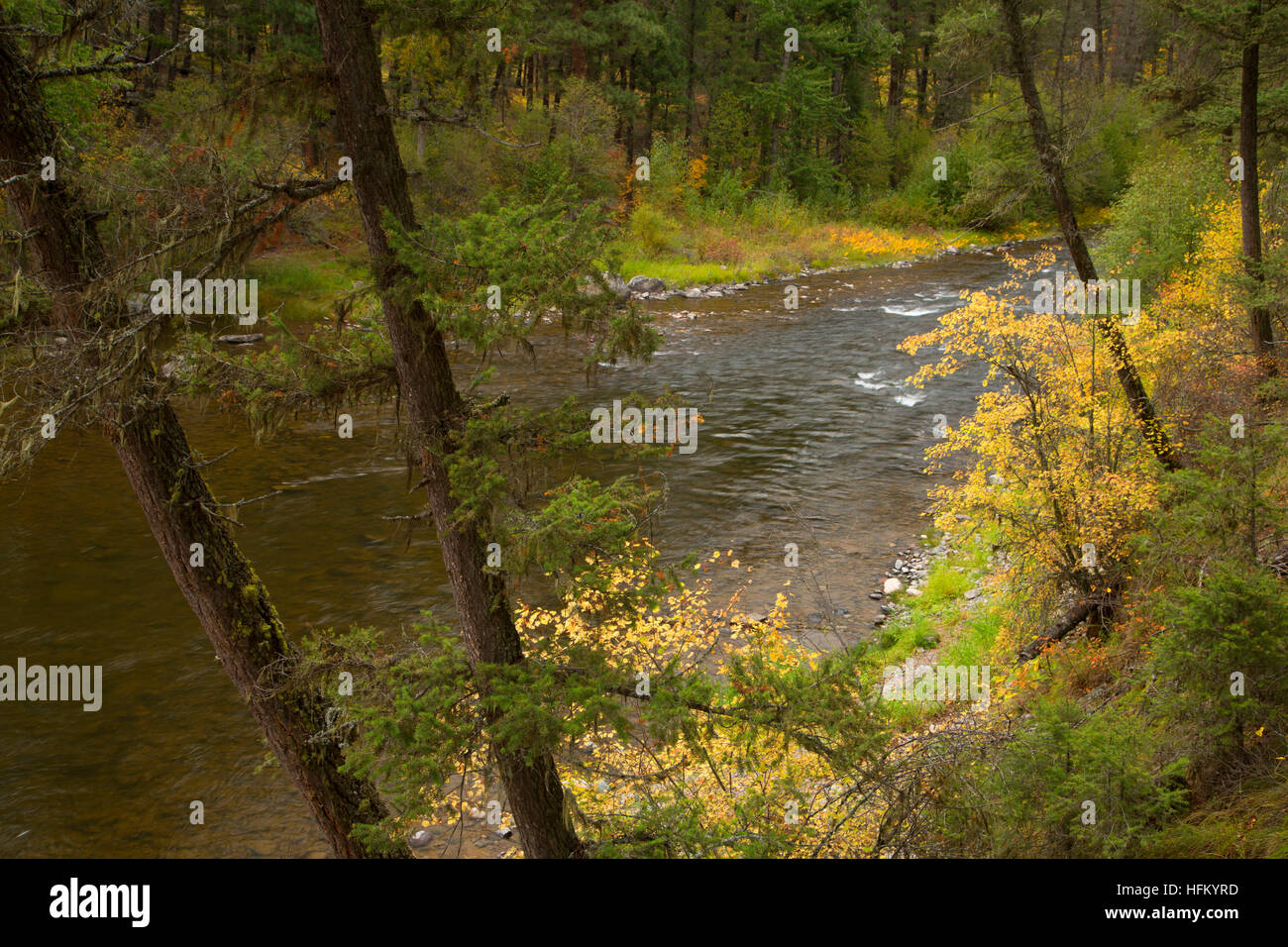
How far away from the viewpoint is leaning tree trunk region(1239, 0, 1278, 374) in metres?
12.1

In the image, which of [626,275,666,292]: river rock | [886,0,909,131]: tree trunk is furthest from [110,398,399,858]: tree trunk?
[886,0,909,131]: tree trunk

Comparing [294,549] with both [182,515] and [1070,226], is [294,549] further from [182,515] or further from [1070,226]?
[1070,226]

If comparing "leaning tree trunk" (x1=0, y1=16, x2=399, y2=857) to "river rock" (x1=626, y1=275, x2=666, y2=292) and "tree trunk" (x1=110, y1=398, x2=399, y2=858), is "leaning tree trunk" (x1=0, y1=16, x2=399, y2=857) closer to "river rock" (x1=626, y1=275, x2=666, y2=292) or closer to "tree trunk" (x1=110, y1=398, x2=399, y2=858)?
"tree trunk" (x1=110, y1=398, x2=399, y2=858)

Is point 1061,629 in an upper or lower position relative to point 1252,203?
lower

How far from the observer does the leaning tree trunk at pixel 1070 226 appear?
10.5m

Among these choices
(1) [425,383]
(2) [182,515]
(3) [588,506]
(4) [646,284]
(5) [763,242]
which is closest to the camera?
(3) [588,506]

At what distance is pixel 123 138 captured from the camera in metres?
22.4

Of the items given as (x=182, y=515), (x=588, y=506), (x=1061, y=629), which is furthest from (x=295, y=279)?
(x=588, y=506)

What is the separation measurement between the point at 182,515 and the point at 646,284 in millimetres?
27892

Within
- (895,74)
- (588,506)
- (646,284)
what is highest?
(895,74)

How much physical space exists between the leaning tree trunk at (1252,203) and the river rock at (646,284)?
21.3m

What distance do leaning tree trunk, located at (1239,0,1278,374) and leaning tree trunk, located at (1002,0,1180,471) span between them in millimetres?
2627

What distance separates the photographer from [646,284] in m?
32.7
